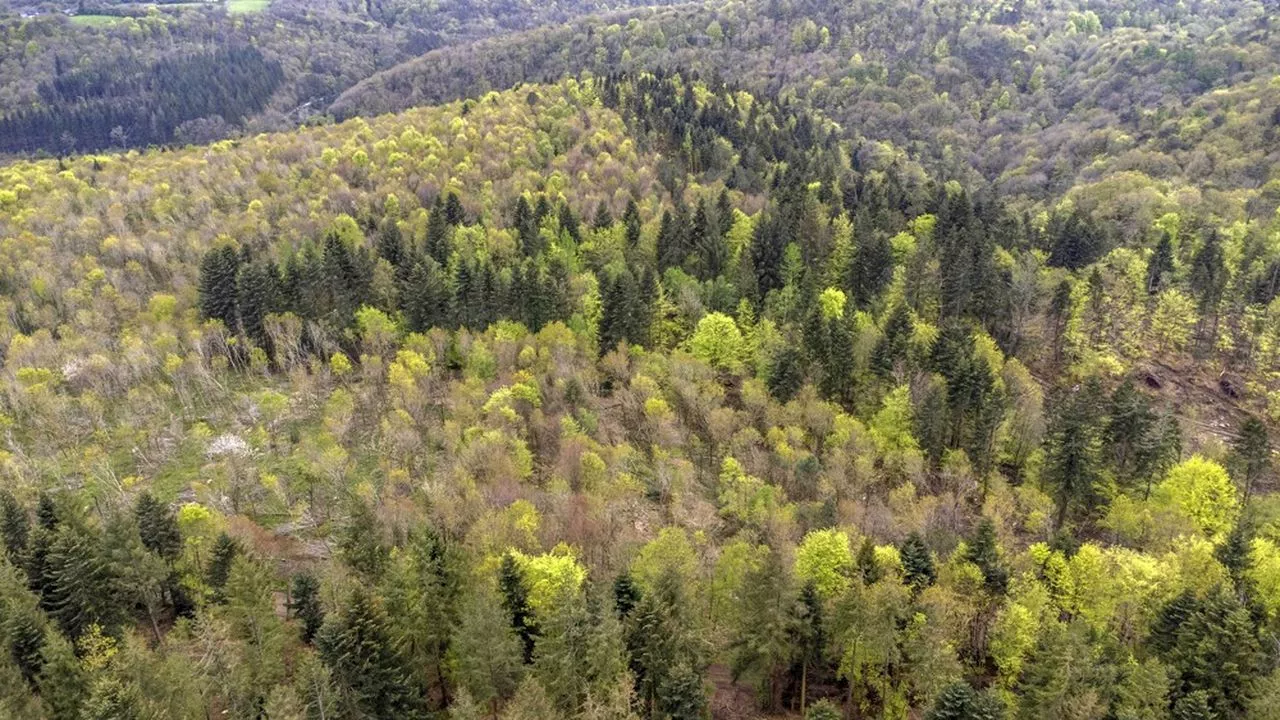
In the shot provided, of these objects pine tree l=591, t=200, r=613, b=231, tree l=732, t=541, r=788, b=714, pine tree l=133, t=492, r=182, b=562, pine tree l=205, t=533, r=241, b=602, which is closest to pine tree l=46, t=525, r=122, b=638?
pine tree l=133, t=492, r=182, b=562

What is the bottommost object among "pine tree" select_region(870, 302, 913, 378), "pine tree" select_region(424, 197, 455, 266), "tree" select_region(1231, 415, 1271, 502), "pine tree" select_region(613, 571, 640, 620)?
"tree" select_region(1231, 415, 1271, 502)

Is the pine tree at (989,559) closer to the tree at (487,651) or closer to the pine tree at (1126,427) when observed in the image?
the pine tree at (1126,427)

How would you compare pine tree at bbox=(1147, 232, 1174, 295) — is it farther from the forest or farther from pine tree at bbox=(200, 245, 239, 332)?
pine tree at bbox=(200, 245, 239, 332)

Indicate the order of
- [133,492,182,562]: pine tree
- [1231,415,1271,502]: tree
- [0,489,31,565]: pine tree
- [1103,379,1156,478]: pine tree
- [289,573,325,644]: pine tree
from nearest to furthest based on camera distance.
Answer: [289,573,325,644]: pine tree, [0,489,31,565]: pine tree, [133,492,182,562]: pine tree, [1231,415,1271,502]: tree, [1103,379,1156,478]: pine tree

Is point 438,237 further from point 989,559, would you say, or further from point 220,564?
point 989,559

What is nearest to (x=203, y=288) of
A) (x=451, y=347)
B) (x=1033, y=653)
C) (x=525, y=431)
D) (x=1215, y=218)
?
(x=451, y=347)

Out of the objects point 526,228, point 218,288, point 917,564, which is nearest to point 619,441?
point 917,564

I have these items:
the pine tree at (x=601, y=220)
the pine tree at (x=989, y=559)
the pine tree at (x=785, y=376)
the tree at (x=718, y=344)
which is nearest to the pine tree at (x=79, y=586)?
the pine tree at (x=989, y=559)
